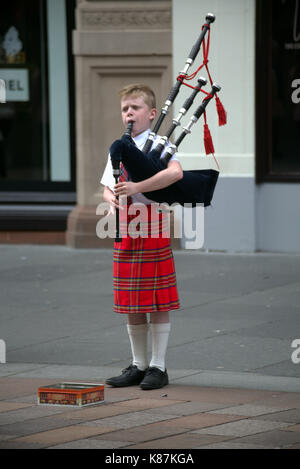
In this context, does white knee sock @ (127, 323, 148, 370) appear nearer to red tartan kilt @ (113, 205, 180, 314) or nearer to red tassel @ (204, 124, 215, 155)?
red tartan kilt @ (113, 205, 180, 314)

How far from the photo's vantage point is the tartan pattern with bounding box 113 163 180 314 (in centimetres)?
621

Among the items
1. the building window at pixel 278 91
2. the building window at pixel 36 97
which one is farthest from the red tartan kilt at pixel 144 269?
the building window at pixel 36 97

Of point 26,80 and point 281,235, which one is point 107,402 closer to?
point 281,235

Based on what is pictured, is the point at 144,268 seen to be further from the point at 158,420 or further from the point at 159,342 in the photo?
the point at 158,420

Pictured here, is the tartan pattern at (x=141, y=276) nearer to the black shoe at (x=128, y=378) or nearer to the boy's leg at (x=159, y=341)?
the boy's leg at (x=159, y=341)

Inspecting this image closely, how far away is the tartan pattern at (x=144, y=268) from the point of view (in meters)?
6.21

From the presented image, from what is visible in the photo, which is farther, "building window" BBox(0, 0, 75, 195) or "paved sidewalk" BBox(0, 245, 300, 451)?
"building window" BBox(0, 0, 75, 195)

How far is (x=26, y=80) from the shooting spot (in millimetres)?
12953

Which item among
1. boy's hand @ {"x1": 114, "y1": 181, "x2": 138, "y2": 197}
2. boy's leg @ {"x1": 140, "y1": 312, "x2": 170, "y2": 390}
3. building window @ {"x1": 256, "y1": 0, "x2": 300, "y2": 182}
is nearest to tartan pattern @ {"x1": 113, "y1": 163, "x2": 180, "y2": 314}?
boy's leg @ {"x1": 140, "y1": 312, "x2": 170, "y2": 390}

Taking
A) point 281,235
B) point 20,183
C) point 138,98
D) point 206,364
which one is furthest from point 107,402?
point 20,183

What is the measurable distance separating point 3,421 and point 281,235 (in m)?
6.54

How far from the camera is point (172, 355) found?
7.21 meters

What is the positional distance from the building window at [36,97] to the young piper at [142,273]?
21.9ft

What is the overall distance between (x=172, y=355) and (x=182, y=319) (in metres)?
1.13
